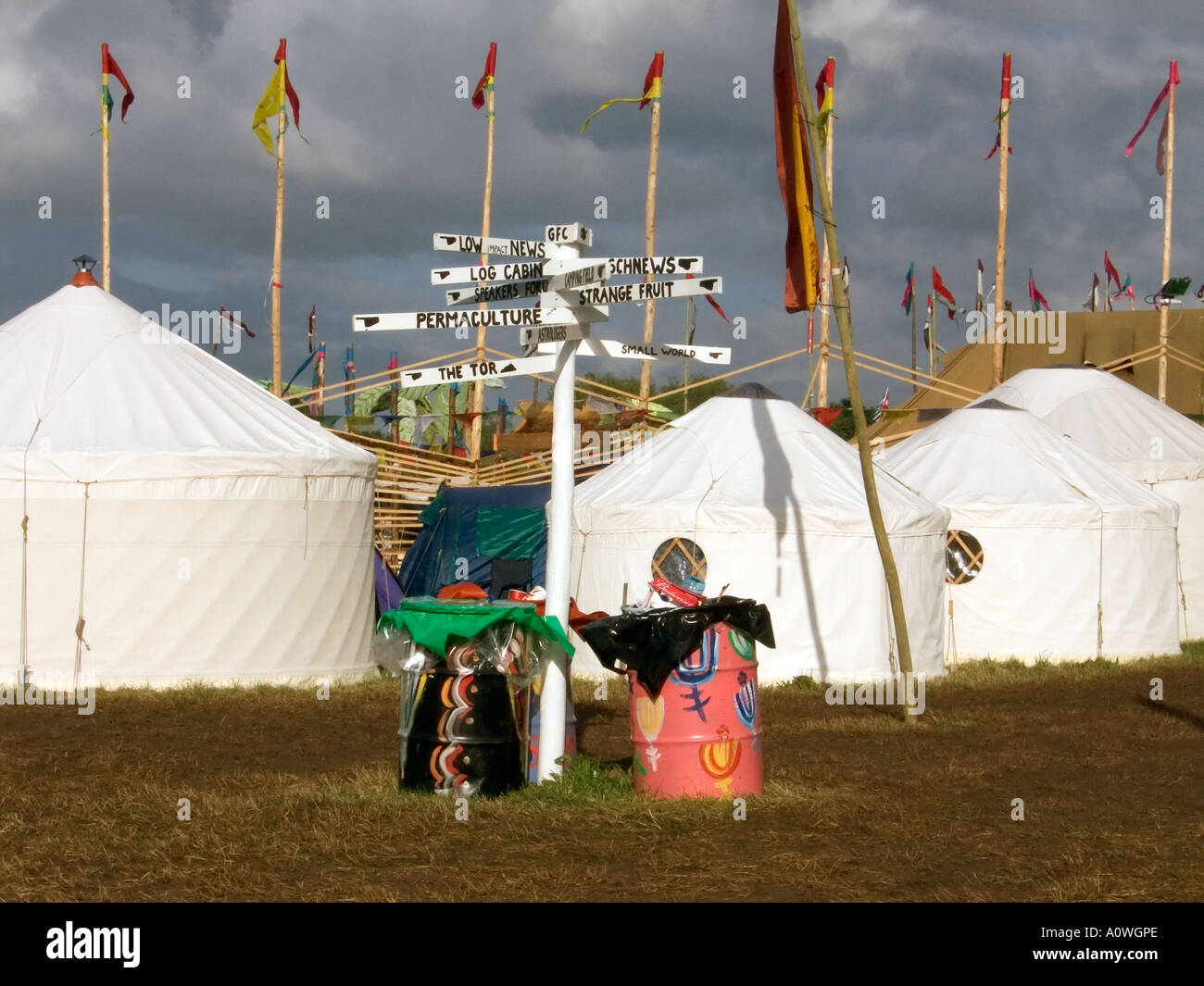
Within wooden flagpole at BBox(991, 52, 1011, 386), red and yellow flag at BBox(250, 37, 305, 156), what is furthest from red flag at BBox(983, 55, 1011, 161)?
red and yellow flag at BBox(250, 37, 305, 156)

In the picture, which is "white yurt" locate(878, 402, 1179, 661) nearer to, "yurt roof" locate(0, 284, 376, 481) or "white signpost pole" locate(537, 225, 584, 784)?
"yurt roof" locate(0, 284, 376, 481)

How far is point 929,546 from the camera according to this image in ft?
49.3

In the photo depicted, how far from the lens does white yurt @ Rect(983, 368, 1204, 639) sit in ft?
64.0

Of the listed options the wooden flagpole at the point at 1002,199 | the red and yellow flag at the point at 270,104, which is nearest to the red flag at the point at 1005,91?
the wooden flagpole at the point at 1002,199

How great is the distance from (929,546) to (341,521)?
5751 millimetres

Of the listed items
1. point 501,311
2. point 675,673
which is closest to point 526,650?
point 675,673

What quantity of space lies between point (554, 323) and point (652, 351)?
1.68ft

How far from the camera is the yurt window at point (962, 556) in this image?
1677 centimetres

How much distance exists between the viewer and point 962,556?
1680cm

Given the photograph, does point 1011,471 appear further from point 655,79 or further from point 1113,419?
point 655,79

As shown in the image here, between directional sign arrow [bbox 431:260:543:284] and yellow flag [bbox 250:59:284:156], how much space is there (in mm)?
16494

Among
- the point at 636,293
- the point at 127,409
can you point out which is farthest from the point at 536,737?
the point at 127,409
